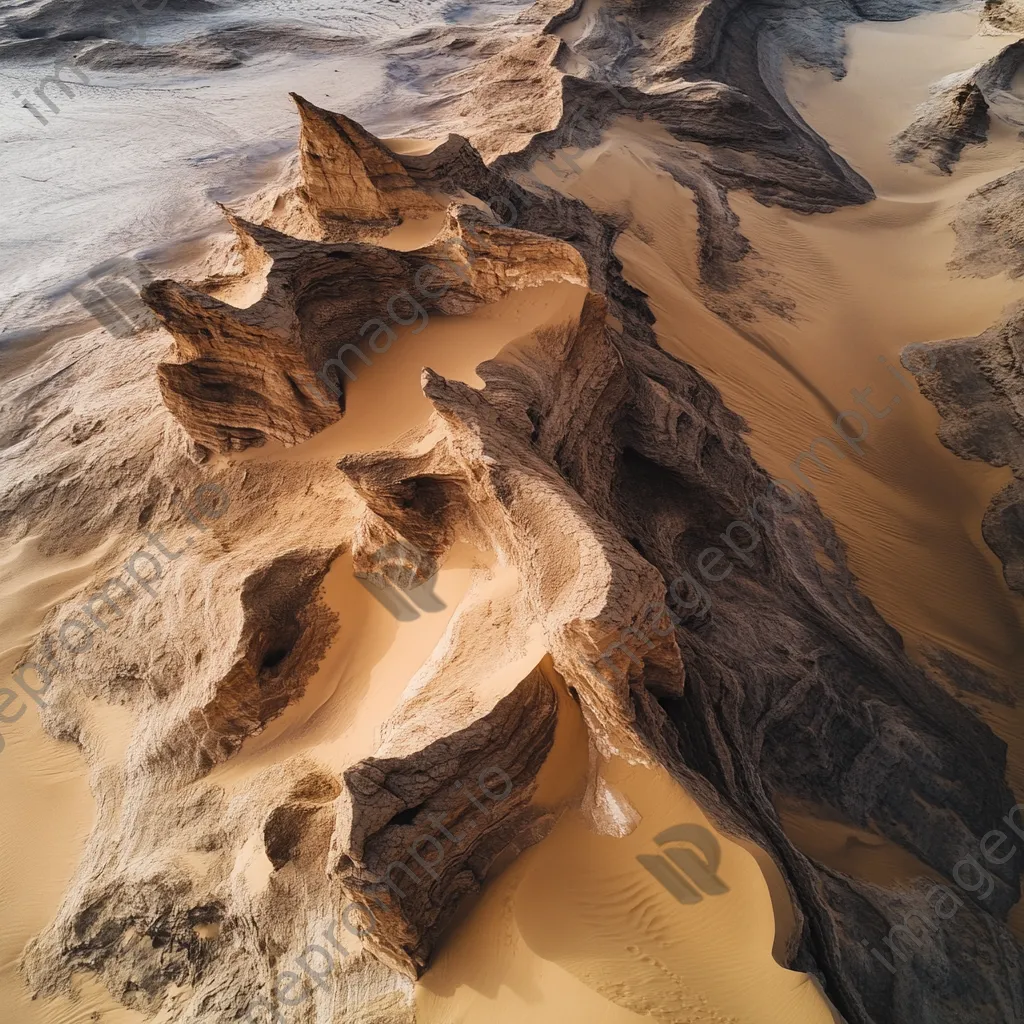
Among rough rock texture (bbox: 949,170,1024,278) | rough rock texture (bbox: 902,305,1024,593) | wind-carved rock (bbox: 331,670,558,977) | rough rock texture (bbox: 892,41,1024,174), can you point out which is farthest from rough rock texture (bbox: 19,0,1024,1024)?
rough rock texture (bbox: 892,41,1024,174)

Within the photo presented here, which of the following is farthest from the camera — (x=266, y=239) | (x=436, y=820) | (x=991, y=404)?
(x=991, y=404)

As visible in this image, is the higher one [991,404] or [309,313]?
[309,313]

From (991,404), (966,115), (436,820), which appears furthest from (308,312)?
(966,115)

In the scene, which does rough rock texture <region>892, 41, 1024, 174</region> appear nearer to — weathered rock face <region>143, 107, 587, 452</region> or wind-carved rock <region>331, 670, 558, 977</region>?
weathered rock face <region>143, 107, 587, 452</region>

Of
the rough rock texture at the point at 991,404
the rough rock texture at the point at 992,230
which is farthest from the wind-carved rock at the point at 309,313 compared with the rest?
the rough rock texture at the point at 992,230

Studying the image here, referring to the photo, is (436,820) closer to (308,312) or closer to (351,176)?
(308,312)

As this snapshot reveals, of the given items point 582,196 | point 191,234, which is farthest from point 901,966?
point 191,234

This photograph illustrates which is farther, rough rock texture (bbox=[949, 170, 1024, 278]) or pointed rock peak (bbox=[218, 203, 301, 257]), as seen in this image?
rough rock texture (bbox=[949, 170, 1024, 278])

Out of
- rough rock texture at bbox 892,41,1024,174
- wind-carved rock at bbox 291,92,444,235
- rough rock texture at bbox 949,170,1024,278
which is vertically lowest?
rough rock texture at bbox 949,170,1024,278
